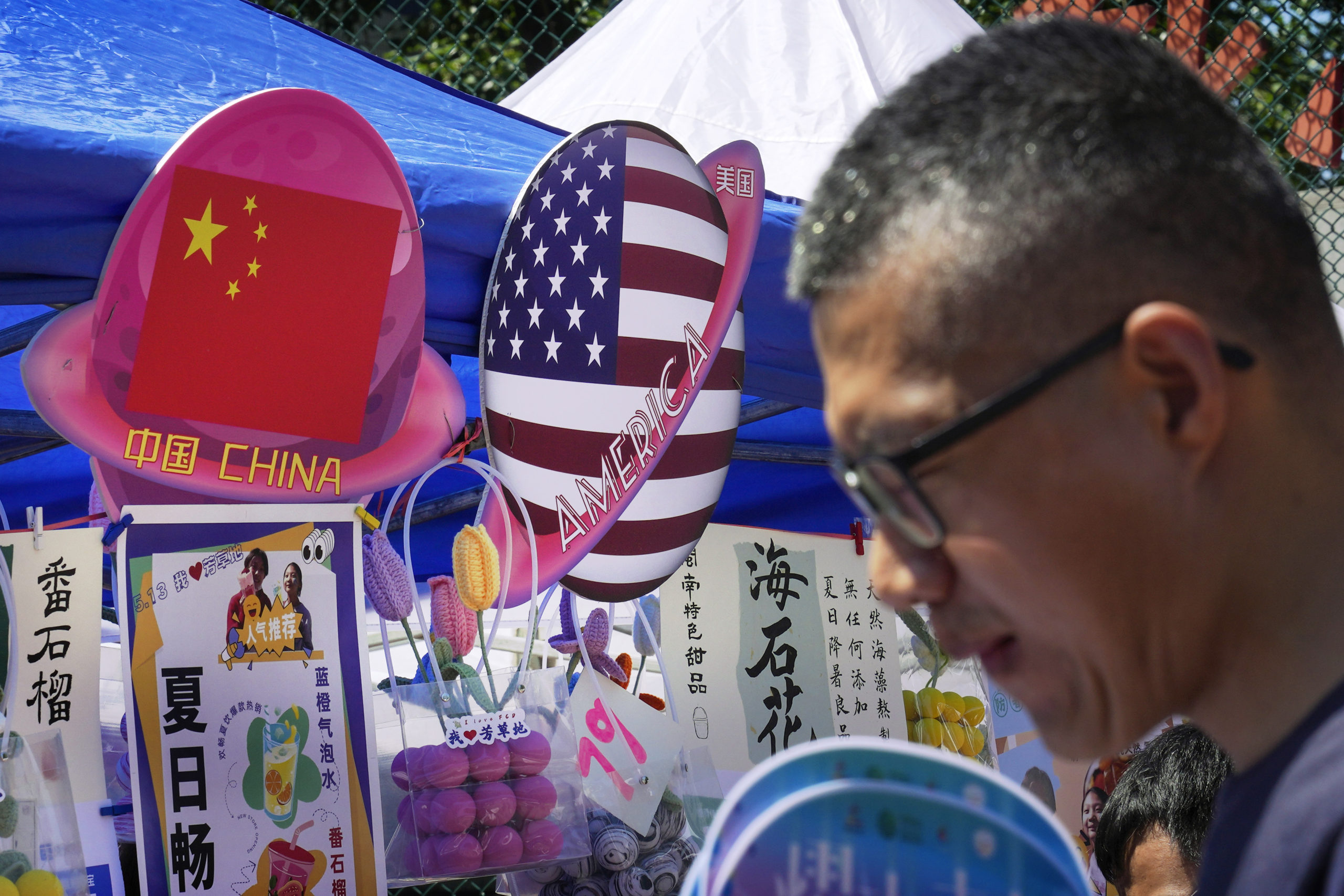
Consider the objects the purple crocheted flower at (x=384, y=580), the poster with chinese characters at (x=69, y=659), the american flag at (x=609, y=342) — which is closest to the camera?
the poster with chinese characters at (x=69, y=659)

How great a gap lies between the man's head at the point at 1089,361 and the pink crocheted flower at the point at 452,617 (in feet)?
3.89

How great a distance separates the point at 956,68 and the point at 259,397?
1.11 m

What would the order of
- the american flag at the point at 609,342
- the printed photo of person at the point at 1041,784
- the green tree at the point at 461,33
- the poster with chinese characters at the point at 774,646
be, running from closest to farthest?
1. the american flag at the point at 609,342
2. the poster with chinese characters at the point at 774,646
3. the printed photo of person at the point at 1041,784
4. the green tree at the point at 461,33

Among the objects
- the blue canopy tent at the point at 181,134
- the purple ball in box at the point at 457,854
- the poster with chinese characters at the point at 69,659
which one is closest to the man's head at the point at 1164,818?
the blue canopy tent at the point at 181,134

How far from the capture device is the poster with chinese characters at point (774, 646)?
78.4 inches

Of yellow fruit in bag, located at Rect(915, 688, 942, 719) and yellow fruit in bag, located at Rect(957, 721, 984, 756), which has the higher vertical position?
yellow fruit in bag, located at Rect(915, 688, 942, 719)

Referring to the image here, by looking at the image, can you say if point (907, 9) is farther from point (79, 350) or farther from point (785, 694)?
point (79, 350)

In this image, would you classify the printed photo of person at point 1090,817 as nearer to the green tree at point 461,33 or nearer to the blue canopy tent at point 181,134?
the blue canopy tent at point 181,134

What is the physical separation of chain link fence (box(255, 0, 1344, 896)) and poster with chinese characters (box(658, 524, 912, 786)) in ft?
12.8

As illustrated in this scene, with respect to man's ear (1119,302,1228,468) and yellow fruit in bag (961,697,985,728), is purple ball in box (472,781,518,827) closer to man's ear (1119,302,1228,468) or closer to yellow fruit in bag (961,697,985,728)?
yellow fruit in bag (961,697,985,728)

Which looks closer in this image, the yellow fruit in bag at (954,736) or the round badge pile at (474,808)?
the round badge pile at (474,808)

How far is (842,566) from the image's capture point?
2.22 metres

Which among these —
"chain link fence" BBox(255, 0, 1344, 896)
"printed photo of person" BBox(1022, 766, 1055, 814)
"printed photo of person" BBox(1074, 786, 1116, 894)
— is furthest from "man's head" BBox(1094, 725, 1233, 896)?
"chain link fence" BBox(255, 0, 1344, 896)

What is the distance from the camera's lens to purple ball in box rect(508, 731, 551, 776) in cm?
163
